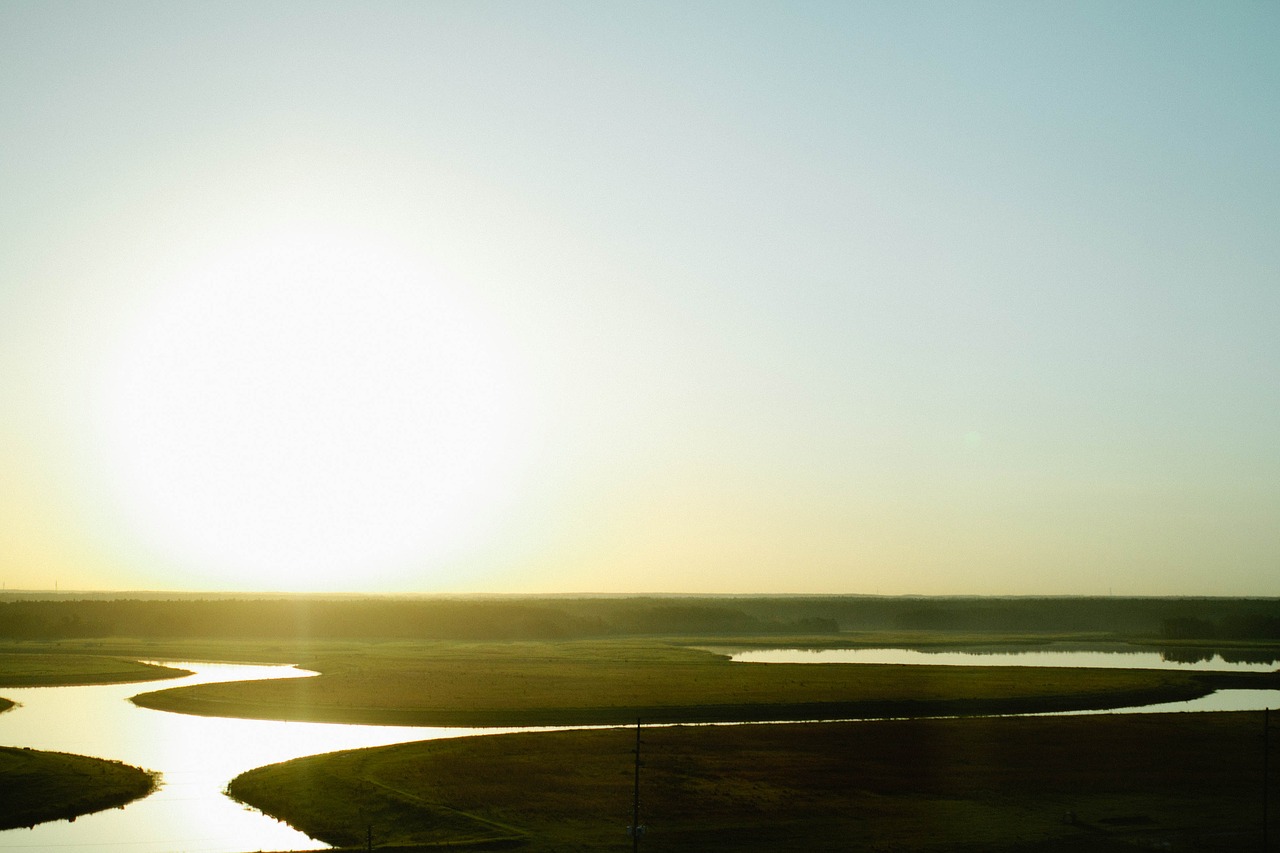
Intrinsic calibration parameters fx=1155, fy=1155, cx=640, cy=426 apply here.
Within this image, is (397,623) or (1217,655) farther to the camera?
(397,623)

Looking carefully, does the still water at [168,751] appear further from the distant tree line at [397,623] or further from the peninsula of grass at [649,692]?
the distant tree line at [397,623]

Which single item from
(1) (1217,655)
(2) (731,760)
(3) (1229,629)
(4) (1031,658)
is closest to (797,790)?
(2) (731,760)

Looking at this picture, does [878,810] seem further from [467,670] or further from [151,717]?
[467,670]

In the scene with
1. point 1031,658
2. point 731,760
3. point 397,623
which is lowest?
point 1031,658

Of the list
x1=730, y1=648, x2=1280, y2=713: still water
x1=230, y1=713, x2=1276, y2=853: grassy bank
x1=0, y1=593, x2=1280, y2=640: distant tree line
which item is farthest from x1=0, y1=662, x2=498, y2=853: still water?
x1=0, y1=593, x2=1280, y2=640: distant tree line

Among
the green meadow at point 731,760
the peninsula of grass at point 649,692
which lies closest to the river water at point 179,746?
the green meadow at point 731,760

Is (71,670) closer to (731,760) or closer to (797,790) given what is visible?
(731,760)
